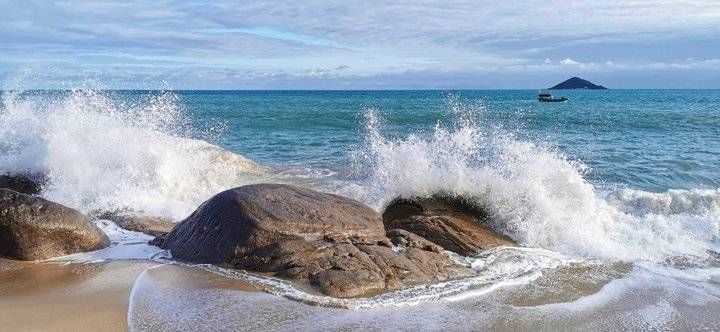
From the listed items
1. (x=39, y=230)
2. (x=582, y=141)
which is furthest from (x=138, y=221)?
(x=582, y=141)

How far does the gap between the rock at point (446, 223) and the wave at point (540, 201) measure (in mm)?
163

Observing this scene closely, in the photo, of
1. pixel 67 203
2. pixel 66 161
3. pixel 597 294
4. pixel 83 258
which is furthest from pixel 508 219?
pixel 66 161

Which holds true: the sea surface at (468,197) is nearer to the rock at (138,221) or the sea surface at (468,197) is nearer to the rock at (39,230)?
the rock at (138,221)

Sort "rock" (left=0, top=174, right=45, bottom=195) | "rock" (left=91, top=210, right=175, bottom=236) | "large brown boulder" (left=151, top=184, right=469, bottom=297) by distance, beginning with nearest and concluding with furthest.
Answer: "large brown boulder" (left=151, top=184, right=469, bottom=297) → "rock" (left=91, top=210, right=175, bottom=236) → "rock" (left=0, top=174, right=45, bottom=195)

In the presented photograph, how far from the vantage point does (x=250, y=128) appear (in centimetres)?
2541

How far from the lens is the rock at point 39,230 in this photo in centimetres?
628

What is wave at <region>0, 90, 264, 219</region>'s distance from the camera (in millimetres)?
9805

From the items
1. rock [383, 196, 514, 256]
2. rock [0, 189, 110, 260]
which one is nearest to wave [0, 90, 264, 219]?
rock [0, 189, 110, 260]

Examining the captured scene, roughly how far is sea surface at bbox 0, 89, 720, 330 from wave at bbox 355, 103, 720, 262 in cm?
3

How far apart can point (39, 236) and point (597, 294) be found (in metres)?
5.46

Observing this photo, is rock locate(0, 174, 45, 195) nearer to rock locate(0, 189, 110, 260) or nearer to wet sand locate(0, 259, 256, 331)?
rock locate(0, 189, 110, 260)

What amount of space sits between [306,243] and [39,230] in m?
2.73

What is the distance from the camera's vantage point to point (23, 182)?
1038 centimetres

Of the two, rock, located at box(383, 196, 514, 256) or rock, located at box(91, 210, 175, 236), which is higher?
rock, located at box(383, 196, 514, 256)
